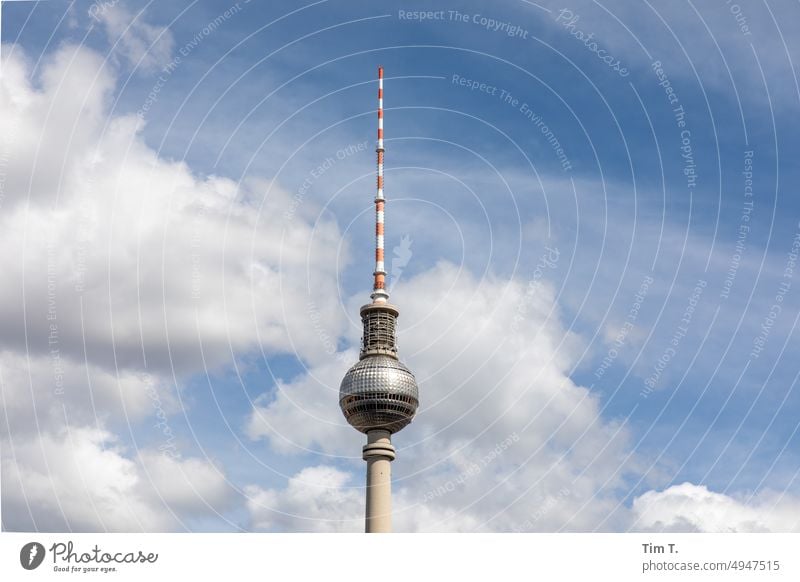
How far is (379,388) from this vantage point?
609ft

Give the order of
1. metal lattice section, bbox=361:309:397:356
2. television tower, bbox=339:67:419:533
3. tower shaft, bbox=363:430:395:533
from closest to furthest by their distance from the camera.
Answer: tower shaft, bbox=363:430:395:533 < television tower, bbox=339:67:419:533 < metal lattice section, bbox=361:309:397:356

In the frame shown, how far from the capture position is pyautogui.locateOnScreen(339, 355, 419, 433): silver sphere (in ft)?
609

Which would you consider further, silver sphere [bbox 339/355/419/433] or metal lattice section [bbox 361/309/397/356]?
metal lattice section [bbox 361/309/397/356]
